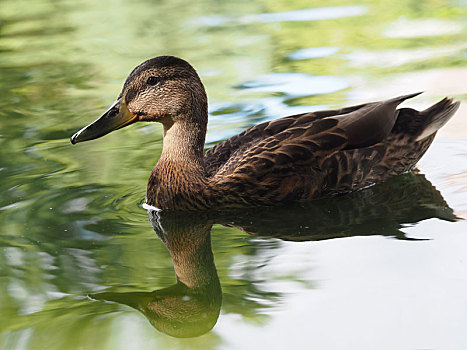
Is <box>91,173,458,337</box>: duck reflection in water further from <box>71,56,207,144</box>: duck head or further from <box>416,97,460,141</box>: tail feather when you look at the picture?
<box>71,56,207,144</box>: duck head

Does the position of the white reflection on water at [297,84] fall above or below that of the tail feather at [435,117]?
below

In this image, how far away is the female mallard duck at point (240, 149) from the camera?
6164mm

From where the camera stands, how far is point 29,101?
30.7 feet

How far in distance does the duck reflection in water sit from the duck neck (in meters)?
0.40

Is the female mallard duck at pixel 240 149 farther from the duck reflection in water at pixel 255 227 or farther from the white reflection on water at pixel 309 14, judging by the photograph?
the white reflection on water at pixel 309 14

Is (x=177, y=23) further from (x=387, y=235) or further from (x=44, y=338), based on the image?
(x=44, y=338)

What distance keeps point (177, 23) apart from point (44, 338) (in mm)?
9172

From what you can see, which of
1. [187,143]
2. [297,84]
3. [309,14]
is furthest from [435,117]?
[309,14]

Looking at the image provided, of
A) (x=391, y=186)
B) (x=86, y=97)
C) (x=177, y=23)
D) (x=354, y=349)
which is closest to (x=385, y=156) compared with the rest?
(x=391, y=186)

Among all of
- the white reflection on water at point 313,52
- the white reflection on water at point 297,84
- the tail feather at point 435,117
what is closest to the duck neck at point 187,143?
the tail feather at point 435,117

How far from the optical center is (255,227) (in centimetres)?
586

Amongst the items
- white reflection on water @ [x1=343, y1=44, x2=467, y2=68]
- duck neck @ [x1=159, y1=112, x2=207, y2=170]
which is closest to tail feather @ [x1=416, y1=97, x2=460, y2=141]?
duck neck @ [x1=159, y1=112, x2=207, y2=170]

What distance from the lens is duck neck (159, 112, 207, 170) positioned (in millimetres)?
6355

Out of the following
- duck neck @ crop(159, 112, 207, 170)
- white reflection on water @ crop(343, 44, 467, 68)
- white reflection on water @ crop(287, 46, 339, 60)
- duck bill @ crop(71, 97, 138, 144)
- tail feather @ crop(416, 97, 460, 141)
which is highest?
duck bill @ crop(71, 97, 138, 144)
